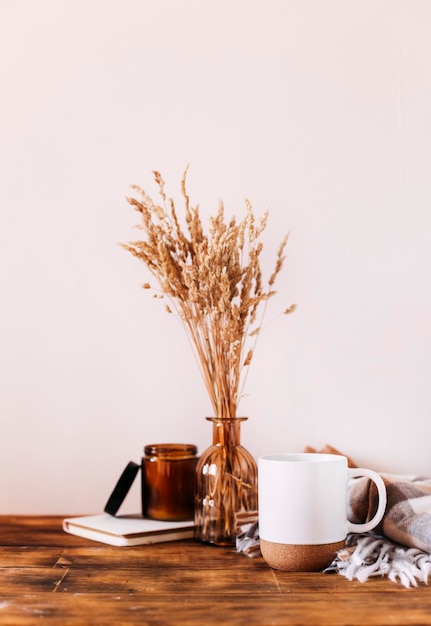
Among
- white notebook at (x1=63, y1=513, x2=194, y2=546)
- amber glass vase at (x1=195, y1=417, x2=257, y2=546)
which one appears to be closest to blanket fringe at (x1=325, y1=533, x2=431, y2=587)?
amber glass vase at (x1=195, y1=417, x2=257, y2=546)

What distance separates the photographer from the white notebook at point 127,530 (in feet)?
3.92

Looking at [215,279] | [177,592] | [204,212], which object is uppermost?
[204,212]

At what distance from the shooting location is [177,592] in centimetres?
93

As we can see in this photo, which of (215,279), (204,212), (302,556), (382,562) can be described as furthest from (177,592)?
(204,212)

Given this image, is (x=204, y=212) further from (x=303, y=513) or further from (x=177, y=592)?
(x=177, y=592)

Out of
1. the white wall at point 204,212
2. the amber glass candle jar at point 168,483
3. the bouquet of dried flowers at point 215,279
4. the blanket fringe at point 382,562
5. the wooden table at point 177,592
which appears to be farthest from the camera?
the white wall at point 204,212

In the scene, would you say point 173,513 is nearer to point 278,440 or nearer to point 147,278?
point 278,440

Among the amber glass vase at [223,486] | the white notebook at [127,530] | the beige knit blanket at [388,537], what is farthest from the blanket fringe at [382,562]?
the white notebook at [127,530]

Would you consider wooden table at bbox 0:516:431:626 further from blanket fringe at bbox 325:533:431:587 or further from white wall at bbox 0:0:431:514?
white wall at bbox 0:0:431:514

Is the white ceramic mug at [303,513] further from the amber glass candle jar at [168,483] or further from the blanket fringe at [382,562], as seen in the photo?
the amber glass candle jar at [168,483]

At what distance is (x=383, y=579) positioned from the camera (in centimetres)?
99

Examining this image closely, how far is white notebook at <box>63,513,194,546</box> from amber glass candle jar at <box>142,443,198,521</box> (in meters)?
0.02

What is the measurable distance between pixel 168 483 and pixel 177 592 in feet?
1.20

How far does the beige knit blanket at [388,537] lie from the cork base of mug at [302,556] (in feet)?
0.05
